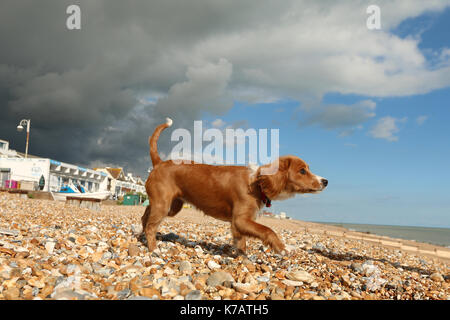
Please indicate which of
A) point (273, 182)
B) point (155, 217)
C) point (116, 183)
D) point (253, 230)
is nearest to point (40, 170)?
point (116, 183)

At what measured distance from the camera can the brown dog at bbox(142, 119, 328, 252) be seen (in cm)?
490

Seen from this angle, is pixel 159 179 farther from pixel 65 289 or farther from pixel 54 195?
pixel 54 195

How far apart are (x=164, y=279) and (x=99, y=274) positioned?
0.85 meters

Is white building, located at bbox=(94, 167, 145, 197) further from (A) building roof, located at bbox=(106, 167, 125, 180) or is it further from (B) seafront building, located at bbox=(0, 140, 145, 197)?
(B) seafront building, located at bbox=(0, 140, 145, 197)

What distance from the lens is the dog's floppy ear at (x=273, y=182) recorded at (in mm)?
4902

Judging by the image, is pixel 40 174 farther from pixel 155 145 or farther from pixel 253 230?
pixel 253 230

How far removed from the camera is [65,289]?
2795 millimetres

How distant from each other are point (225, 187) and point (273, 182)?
789 mm

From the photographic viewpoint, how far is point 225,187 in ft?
16.4

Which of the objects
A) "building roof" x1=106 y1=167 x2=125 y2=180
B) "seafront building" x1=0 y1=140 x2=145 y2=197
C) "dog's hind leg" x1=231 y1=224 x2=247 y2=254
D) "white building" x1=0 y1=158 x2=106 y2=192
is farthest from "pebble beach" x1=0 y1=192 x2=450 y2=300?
"building roof" x1=106 y1=167 x2=125 y2=180

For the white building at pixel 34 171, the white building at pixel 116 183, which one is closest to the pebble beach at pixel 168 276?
the white building at pixel 34 171

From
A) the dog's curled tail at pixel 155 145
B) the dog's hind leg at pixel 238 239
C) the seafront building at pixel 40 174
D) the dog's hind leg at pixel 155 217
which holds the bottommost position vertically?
the dog's hind leg at pixel 238 239

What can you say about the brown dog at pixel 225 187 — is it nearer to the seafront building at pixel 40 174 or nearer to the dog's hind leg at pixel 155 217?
the dog's hind leg at pixel 155 217
